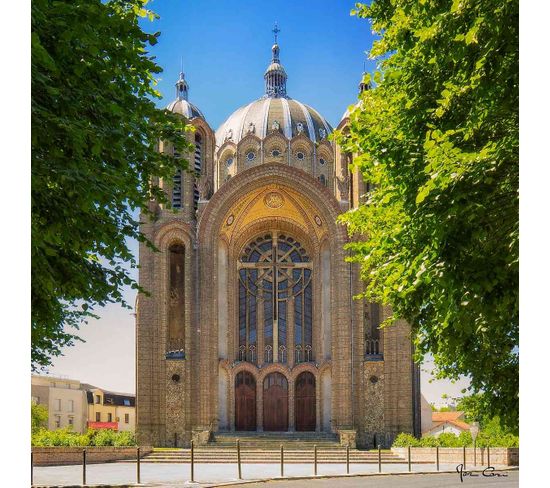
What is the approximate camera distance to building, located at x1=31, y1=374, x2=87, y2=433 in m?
52.2

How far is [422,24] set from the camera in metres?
12.8

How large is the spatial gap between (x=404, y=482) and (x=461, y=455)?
10780 millimetres

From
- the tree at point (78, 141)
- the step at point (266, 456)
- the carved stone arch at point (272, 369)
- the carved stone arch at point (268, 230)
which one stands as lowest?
the step at point (266, 456)

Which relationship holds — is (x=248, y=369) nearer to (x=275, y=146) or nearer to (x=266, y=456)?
(x=266, y=456)

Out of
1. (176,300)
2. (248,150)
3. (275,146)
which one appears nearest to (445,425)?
(275,146)

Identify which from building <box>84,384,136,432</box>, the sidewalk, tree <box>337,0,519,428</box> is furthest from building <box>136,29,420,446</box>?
tree <box>337,0,519,428</box>

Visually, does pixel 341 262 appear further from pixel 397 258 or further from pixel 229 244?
pixel 397 258

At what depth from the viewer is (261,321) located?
45812 millimetres

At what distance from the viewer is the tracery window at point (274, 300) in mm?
45562

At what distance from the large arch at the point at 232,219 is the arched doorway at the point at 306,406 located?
2.31 m

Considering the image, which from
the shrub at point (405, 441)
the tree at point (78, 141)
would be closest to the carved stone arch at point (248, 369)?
the shrub at point (405, 441)

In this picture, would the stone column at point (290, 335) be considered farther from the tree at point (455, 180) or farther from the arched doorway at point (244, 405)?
the tree at point (455, 180)
